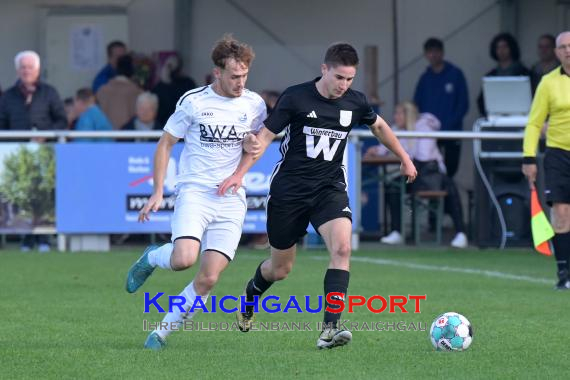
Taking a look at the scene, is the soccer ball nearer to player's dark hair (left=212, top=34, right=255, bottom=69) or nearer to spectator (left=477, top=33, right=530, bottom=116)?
player's dark hair (left=212, top=34, right=255, bottom=69)

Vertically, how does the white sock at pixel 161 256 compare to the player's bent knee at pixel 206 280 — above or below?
above

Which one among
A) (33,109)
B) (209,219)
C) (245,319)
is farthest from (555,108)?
(33,109)

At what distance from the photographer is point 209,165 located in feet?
27.8

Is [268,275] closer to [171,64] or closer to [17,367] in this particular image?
[17,367]

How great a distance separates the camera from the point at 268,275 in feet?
29.1

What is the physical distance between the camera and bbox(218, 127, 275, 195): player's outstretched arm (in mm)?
8375

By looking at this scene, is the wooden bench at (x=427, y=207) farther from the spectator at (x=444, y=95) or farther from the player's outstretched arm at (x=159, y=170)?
the player's outstretched arm at (x=159, y=170)

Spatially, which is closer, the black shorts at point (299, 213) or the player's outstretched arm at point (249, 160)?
the player's outstretched arm at point (249, 160)

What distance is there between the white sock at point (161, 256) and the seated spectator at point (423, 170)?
8.06 meters

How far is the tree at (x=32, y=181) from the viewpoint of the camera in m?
15.5

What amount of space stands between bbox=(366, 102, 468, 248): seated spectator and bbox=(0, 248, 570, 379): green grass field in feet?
5.49

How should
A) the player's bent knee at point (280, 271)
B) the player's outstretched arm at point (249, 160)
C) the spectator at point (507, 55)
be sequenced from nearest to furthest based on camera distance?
the player's outstretched arm at point (249, 160) → the player's bent knee at point (280, 271) → the spectator at point (507, 55)

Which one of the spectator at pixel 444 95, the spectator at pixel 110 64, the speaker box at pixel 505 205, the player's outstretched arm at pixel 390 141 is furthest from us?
the spectator at pixel 110 64

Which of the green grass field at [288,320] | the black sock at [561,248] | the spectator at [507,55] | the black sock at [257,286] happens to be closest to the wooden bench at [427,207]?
the spectator at [507,55]
